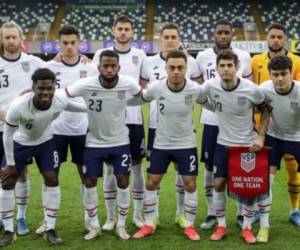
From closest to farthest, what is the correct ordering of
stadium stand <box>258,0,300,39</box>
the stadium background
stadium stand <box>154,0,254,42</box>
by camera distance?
the stadium background
stadium stand <box>258,0,300,39</box>
stadium stand <box>154,0,254,42</box>

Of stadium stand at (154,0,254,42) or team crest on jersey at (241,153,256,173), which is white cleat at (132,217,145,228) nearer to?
team crest on jersey at (241,153,256,173)

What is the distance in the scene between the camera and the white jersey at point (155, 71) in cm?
525

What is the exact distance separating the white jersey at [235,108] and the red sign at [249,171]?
0.52ft

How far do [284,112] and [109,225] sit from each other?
212 centimetres

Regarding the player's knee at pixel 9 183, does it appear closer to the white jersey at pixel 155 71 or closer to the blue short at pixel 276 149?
the white jersey at pixel 155 71

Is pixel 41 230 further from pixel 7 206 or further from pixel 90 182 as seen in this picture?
pixel 90 182

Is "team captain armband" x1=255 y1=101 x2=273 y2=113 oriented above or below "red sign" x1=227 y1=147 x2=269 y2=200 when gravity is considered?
above

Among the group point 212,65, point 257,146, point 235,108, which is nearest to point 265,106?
point 235,108

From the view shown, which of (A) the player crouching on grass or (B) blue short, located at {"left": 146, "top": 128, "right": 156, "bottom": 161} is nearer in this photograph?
(A) the player crouching on grass

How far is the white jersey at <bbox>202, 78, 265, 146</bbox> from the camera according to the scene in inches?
189

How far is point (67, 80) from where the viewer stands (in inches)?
199

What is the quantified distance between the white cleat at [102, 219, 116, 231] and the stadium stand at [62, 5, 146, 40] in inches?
1000

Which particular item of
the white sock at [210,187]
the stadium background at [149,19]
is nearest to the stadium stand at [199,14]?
the stadium background at [149,19]

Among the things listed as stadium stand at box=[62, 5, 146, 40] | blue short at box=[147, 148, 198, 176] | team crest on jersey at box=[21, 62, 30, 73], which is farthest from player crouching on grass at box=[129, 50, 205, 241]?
stadium stand at box=[62, 5, 146, 40]
